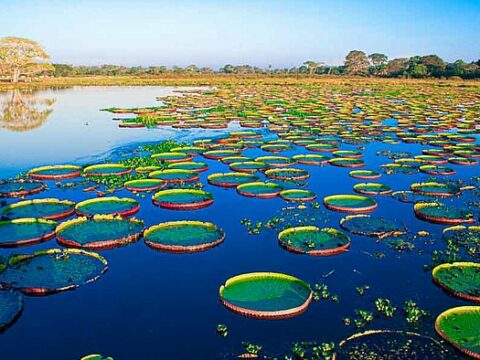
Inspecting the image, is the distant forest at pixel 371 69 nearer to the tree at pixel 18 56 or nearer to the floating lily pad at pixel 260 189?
the tree at pixel 18 56

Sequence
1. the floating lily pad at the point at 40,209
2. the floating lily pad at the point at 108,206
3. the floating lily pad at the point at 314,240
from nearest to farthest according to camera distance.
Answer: the floating lily pad at the point at 314,240, the floating lily pad at the point at 40,209, the floating lily pad at the point at 108,206

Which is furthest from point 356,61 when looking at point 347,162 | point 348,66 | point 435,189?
point 435,189

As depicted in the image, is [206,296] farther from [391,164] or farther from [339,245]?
[391,164]

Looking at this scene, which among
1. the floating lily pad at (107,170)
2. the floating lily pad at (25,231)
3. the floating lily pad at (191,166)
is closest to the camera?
the floating lily pad at (25,231)

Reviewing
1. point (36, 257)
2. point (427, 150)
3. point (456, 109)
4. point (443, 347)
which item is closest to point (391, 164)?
point (427, 150)

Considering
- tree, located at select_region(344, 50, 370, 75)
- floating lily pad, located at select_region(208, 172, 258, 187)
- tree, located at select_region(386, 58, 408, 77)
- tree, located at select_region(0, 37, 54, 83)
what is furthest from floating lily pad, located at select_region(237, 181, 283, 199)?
tree, located at select_region(344, 50, 370, 75)

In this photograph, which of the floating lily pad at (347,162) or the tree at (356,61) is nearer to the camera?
the floating lily pad at (347,162)

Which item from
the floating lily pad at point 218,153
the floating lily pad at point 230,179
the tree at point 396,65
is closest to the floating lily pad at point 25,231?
the floating lily pad at point 230,179
